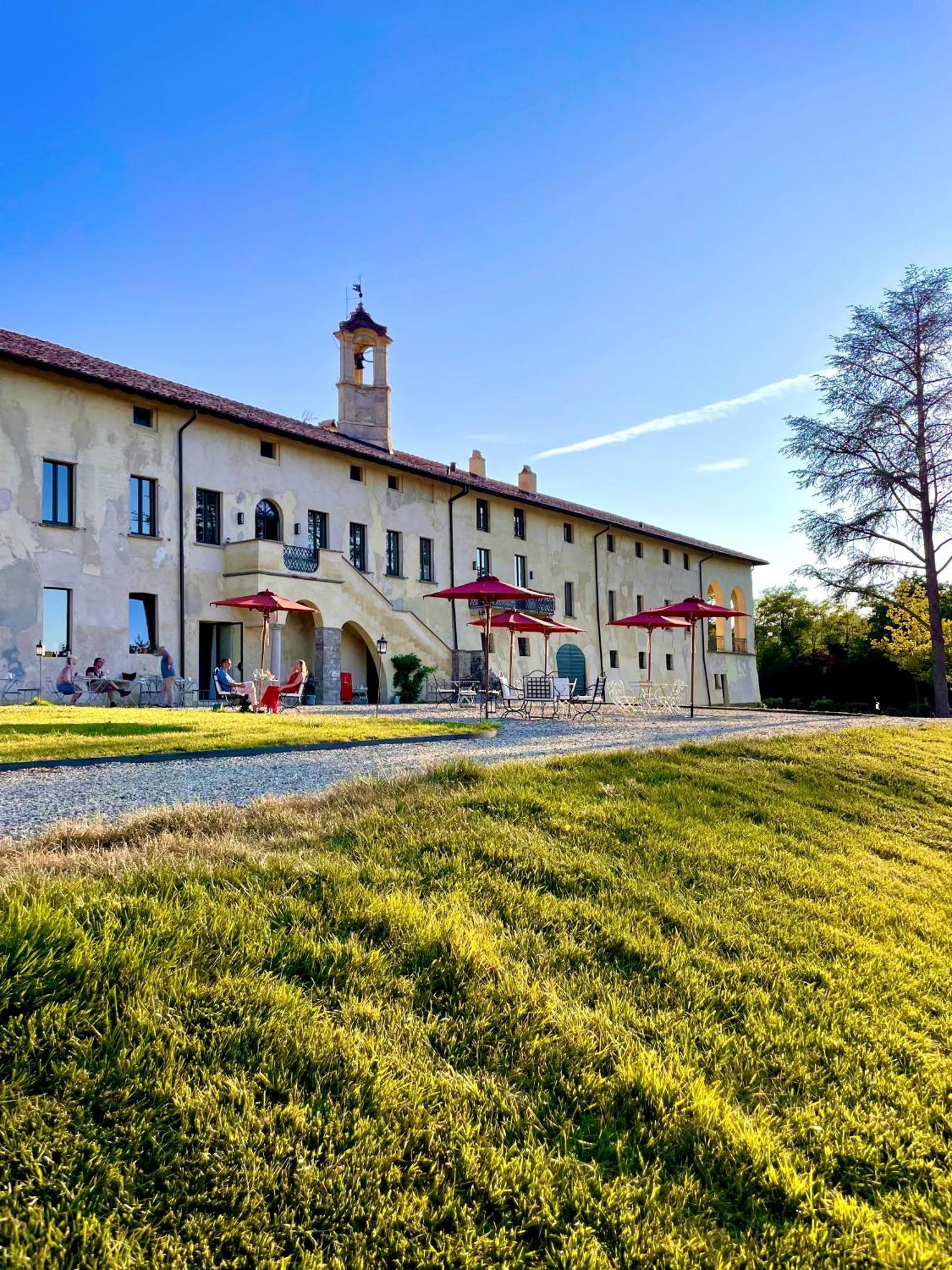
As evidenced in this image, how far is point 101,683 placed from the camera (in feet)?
A: 68.5

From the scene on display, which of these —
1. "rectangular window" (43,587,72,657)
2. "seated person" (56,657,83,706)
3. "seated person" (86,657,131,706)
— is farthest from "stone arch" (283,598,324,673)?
"seated person" (56,657,83,706)

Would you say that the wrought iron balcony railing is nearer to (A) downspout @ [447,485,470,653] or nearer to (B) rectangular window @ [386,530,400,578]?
(B) rectangular window @ [386,530,400,578]

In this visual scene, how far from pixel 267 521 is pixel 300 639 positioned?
393cm

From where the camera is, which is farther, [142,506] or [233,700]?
[142,506]

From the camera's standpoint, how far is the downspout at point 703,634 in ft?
158

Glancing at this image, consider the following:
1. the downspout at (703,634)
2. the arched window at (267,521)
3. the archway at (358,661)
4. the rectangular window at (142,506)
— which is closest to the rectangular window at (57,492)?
the rectangular window at (142,506)

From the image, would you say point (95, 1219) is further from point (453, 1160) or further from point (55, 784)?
point (55, 784)

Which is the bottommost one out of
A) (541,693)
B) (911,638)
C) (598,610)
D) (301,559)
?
(541,693)

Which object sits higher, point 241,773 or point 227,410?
point 227,410

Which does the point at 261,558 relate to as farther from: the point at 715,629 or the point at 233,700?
the point at 715,629

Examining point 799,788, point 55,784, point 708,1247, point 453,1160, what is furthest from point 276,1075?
point 799,788

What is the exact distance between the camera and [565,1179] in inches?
101

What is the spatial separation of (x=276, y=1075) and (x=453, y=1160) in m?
0.61

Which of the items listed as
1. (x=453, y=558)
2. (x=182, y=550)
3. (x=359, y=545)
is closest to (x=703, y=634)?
(x=453, y=558)
